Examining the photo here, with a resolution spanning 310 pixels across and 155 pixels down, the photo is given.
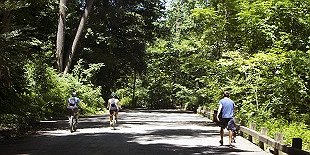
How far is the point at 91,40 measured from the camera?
46.7 meters

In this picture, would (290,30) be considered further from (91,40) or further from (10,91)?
(91,40)

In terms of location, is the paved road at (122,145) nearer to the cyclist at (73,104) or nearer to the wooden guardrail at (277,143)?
the wooden guardrail at (277,143)

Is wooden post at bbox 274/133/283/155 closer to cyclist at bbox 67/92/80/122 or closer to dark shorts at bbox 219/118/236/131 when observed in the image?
dark shorts at bbox 219/118/236/131

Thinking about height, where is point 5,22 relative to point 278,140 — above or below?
above

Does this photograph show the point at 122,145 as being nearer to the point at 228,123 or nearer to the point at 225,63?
the point at 228,123

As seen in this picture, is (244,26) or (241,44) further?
(241,44)

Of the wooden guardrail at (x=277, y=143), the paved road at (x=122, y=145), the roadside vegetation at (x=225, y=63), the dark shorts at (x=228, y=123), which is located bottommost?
the paved road at (x=122, y=145)

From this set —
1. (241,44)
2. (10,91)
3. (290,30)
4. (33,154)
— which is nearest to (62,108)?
(10,91)

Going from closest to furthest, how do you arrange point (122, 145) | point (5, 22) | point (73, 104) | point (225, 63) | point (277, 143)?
point (277, 143)
point (122, 145)
point (5, 22)
point (73, 104)
point (225, 63)

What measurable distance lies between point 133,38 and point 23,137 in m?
33.1

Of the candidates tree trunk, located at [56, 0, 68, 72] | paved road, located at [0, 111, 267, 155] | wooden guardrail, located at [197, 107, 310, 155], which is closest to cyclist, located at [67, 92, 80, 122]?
paved road, located at [0, 111, 267, 155]

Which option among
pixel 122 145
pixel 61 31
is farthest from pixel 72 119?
pixel 61 31

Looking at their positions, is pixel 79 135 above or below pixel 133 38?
below

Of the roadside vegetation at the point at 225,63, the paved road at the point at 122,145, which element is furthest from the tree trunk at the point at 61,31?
the paved road at the point at 122,145
